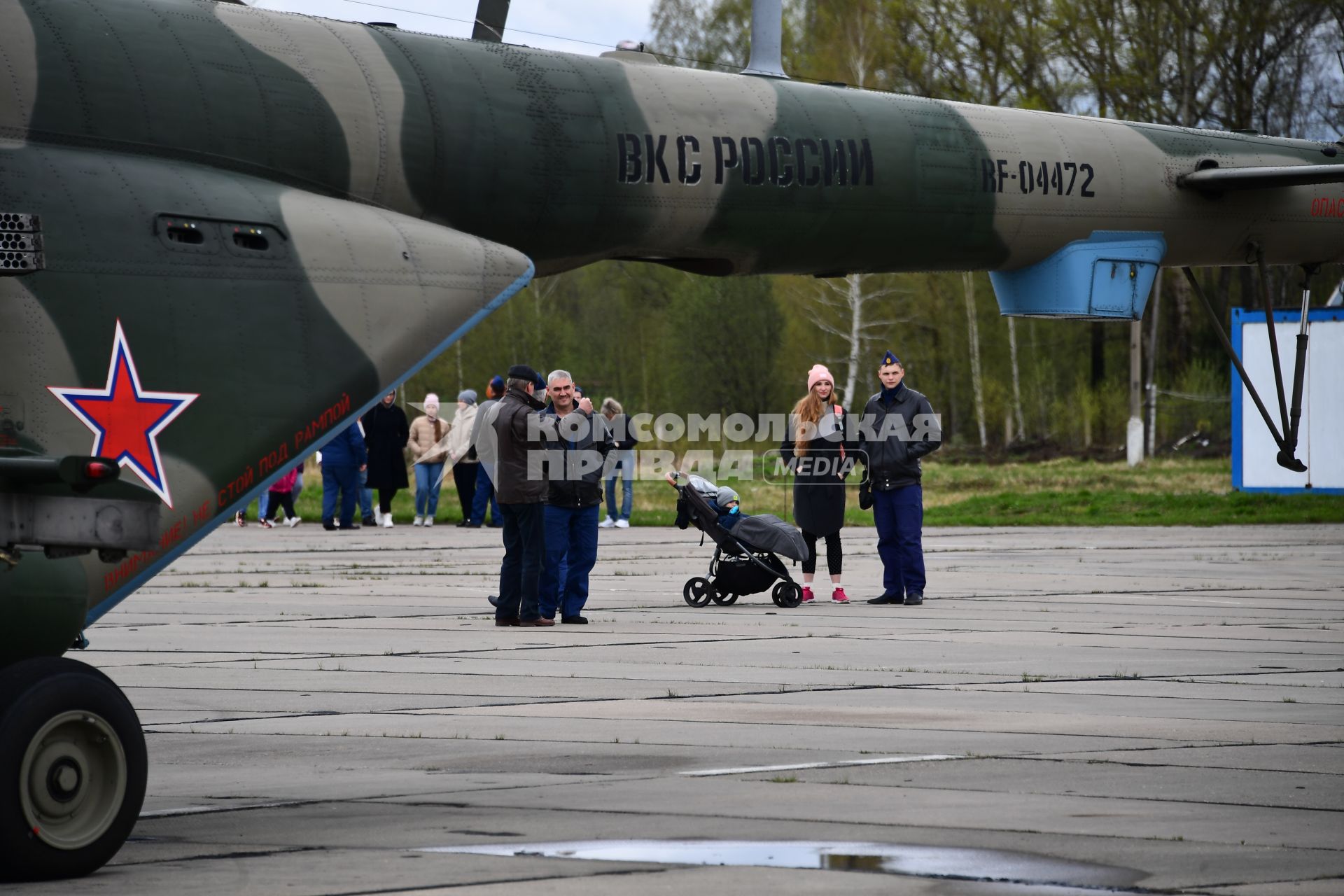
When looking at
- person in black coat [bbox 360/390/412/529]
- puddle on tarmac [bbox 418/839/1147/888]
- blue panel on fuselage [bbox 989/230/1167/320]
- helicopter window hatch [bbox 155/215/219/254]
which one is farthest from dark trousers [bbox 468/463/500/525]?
puddle on tarmac [bbox 418/839/1147/888]

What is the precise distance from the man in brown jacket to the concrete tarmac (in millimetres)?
356

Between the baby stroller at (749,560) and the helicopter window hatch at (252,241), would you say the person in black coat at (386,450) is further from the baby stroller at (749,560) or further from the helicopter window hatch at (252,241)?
the helicopter window hatch at (252,241)

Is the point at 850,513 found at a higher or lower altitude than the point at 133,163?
lower

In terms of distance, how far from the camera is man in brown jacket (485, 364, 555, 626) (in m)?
13.0

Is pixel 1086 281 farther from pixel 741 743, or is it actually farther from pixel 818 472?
pixel 818 472

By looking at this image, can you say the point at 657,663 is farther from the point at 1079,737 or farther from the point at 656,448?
the point at 656,448

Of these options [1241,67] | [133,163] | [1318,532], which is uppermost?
[1241,67]

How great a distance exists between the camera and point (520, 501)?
13.1 metres

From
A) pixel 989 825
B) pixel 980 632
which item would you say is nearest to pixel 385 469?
pixel 980 632

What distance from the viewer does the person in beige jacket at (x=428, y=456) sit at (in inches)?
989

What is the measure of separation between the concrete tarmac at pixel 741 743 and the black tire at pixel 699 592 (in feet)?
0.48

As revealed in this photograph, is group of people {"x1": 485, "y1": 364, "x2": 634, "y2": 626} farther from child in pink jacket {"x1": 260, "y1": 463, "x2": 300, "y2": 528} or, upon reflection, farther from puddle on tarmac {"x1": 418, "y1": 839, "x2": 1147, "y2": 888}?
child in pink jacket {"x1": 260, "y1": 463, "x2": 300, "y2": 528}

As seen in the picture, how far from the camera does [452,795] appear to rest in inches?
271

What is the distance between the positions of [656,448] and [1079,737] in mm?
29674
